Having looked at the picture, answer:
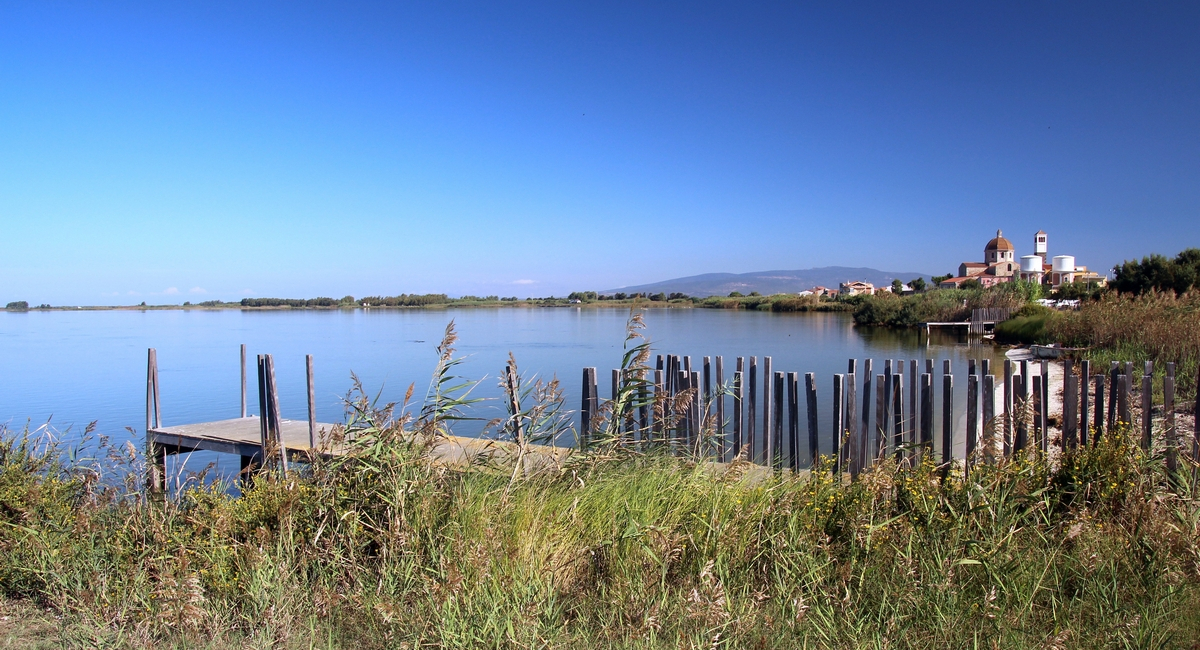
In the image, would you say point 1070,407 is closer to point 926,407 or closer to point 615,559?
point 926,407

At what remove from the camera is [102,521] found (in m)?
4.28

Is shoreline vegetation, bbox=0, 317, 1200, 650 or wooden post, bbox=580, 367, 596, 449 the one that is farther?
wooden post, bbox=580, 367, 596, 449

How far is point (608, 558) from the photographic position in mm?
3484

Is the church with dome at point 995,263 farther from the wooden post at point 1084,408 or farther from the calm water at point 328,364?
the wooden post at point 1084,408

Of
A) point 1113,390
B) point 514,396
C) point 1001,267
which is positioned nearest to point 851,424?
point 1113,390

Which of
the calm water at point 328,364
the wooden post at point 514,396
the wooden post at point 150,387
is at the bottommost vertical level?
the calm water at point 328,364

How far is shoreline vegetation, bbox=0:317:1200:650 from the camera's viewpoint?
113 inches

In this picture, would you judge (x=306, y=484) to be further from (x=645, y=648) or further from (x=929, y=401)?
(x=929, y=401)

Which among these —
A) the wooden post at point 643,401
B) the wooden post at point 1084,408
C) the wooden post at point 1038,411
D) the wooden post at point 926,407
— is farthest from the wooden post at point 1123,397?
the wooden post at point 643,401

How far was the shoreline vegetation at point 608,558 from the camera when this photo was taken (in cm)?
287

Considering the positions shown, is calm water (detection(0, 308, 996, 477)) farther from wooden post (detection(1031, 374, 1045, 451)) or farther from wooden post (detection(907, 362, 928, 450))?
wooden post (detection(1031, 374, 1045, 451))

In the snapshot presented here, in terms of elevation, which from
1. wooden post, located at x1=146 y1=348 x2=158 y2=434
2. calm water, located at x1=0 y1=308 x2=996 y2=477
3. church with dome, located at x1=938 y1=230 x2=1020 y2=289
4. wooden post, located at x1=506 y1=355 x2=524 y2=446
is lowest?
calm water, located at x1=0 y1=308 x2=996 y2=477

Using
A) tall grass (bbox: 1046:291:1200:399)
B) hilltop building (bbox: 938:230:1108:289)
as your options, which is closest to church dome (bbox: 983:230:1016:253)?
hilltop building (bbox: 938:230:1108:289)

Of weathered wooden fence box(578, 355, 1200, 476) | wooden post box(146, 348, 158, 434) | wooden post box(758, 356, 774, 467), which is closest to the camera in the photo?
weathered wooden fence box(578, 355, 1200, 476)
